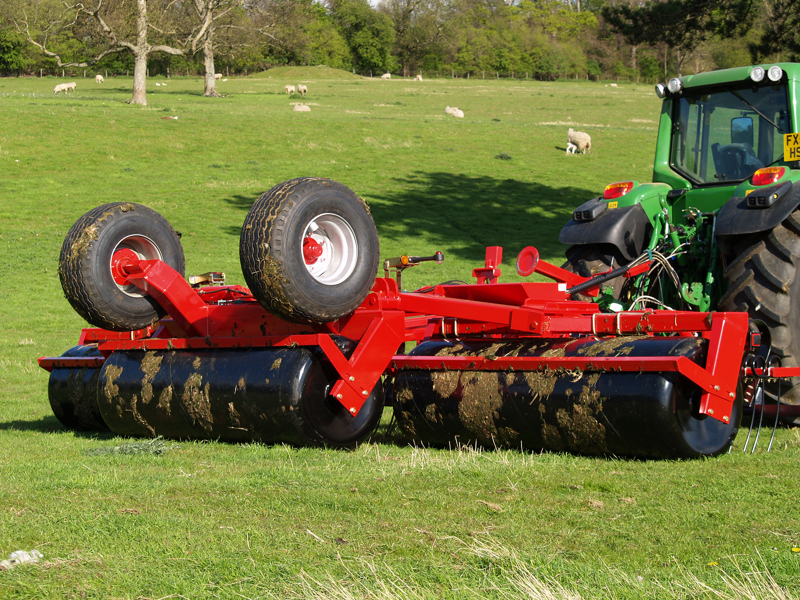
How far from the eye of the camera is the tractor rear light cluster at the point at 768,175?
21.0 ft

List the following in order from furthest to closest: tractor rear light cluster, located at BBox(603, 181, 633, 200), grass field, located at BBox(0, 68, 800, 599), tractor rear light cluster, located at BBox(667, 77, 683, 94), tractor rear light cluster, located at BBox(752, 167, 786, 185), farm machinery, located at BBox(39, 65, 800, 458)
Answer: tractor rear light cluster, located at BBox(667, 77, 683, 94) < tractor rear light cluster, located at BBox(603, 181, 633, 200) < tractor rear light cluster, located at BBox(752, 167, 786, 185) < farm machinery, located at BBox(39, 65, 800, 458) < grass field, located at BBox(0, 68, 800, 599)

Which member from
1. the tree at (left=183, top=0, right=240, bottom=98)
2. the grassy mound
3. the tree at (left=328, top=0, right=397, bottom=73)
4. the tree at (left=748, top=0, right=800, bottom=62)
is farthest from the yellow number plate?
the tree at (left=328, top=0, right=397, bottom=73)

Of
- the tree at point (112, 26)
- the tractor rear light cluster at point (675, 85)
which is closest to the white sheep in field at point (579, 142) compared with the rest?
the tree at point (112, 26)

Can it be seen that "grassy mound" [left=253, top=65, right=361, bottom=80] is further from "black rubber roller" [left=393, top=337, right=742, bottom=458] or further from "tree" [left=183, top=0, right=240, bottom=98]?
"black rubber roller" [left=393, top=337, right=742, bottom=458]

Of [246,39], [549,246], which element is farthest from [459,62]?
[549,246]

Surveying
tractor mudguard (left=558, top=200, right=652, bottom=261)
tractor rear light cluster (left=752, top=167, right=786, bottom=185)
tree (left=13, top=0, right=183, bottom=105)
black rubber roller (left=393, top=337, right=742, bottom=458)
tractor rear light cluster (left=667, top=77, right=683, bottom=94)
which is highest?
tree (left=13, top=0, right=183, bottom=105)

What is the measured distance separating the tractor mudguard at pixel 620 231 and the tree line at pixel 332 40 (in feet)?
114

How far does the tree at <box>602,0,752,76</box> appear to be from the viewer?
16.9 meters

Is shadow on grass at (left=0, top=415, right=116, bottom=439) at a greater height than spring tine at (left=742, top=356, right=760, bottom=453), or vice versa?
spring tine at (left=742, top=356, right=760, bottom=453)

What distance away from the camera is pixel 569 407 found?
536cm

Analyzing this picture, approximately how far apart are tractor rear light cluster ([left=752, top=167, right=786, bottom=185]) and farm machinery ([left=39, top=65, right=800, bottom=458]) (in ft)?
0.07

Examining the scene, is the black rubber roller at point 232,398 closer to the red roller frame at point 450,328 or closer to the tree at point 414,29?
the red roller frame at point 450,328

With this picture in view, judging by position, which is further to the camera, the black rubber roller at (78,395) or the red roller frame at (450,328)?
the black rubber roller at (78,395)

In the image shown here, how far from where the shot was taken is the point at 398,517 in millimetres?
4109
